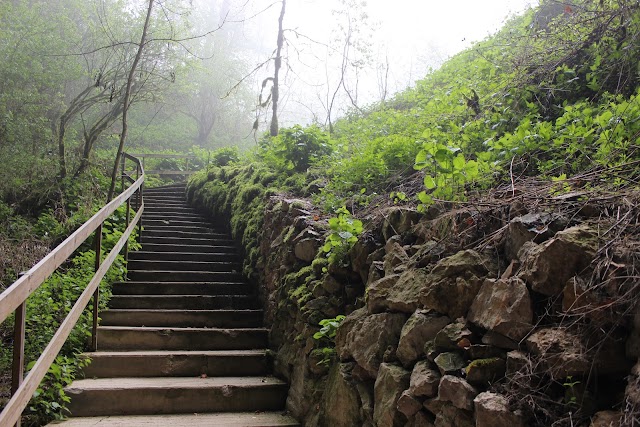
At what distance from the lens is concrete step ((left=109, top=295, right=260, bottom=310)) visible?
519 cm

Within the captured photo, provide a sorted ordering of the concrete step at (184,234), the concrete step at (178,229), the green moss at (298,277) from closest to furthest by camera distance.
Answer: the green moss at (298,277) → the concrete step at (184,234) → the concrete step at (178,229)

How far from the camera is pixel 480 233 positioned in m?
2.46

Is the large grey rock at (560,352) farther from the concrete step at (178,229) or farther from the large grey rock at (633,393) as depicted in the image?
the concrete step at (178,229)

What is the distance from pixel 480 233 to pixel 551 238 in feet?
1.83

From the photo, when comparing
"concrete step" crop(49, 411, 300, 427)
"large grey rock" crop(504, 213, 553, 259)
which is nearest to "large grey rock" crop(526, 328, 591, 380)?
"large grey rock" crop(504, 213, 553, 259)

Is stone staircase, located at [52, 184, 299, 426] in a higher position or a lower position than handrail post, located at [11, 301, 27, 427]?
lower

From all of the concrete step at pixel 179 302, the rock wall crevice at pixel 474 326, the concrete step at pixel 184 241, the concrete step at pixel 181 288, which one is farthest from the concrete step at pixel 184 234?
the rock wall crevice at pixel 474 326

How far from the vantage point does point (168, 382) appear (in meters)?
3.91

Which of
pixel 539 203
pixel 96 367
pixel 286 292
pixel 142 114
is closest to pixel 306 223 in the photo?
pixel 286 292

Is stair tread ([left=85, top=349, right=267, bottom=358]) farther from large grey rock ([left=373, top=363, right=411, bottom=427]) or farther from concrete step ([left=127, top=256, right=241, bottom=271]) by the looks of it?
large grey rock ([left=373, top=363, right=411, bottom=427])

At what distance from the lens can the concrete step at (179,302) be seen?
519 cm

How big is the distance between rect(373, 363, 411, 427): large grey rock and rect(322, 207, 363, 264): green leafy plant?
3.59 ft

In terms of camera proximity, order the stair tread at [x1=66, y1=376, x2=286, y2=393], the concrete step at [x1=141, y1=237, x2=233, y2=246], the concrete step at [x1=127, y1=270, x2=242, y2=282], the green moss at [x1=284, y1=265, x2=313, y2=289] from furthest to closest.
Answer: the concrete step at [x1=141, y1=237, x2=233, y2=246]
the concrete step at [x1=127, y1=270, x2=242, y2=282]
the green moss at [x1=284, y1=265, x2=313, y2=289]
the stair tread at [x1=66, y1=376, x2=286, y2=393]

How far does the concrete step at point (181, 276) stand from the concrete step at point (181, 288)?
308 millimetres
